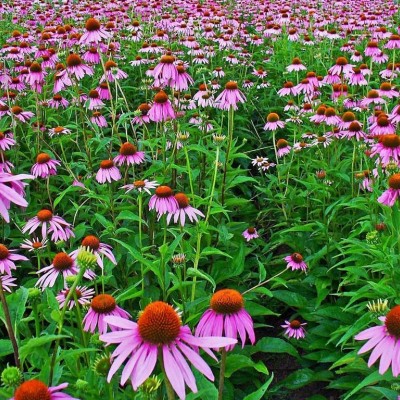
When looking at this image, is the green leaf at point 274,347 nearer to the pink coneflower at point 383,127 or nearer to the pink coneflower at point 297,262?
the pink coneflower at point 297,262

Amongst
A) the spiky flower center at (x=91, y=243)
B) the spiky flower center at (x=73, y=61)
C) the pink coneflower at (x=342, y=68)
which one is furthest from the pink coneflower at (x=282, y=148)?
the spiky flower center at (x=91, y=243)

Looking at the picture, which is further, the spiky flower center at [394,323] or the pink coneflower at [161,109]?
the pink coneflower at [161,109]

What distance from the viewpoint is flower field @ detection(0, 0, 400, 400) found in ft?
4.19

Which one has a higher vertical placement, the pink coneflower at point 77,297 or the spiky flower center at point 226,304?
the spiky flower center at point 226,304

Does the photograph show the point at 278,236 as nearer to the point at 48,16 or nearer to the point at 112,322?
the point at 112,322

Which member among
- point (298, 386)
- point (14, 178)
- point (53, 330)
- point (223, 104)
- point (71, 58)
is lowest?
point (298, 386)

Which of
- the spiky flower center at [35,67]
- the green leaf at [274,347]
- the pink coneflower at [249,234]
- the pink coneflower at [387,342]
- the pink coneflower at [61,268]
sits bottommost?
the green leaf at [274,347]

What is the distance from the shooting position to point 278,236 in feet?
10.6

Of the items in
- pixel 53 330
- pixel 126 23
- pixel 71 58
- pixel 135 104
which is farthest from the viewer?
pixel 126 23

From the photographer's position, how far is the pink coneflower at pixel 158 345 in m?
0.97

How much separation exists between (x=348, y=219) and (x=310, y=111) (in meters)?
1.23

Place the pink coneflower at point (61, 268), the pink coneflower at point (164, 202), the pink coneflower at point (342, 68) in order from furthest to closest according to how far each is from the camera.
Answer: the pink coneflower at point (342, 68), the pink coneflower at point (164, 202), the pink coneflower at point (61, 268)

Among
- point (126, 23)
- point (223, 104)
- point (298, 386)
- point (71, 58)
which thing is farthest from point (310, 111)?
point (126, 23)

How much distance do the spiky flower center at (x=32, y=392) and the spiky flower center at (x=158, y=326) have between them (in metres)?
0.21
